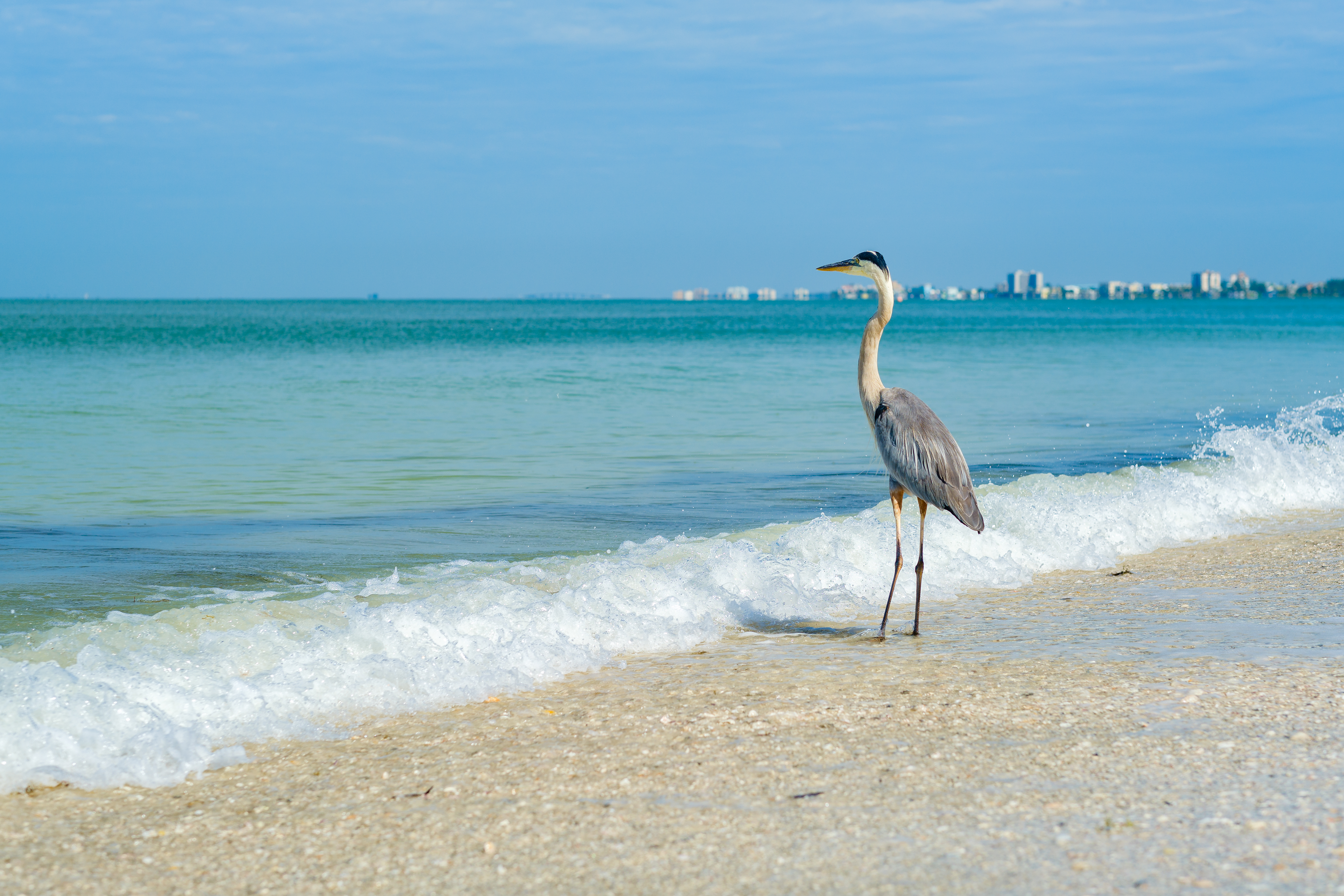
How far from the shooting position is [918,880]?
3.75 metres

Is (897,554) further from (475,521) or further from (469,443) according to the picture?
(469,443)

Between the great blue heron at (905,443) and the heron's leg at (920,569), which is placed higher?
the great blue heron at (905,443)

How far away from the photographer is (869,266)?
7.93 m

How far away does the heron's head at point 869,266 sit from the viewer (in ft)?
25.8

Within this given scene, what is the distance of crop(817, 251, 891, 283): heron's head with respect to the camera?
7.87 meters

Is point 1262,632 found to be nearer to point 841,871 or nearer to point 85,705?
point 841,871

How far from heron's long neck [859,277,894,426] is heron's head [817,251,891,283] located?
0.07ft

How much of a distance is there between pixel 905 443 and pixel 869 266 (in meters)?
1.25

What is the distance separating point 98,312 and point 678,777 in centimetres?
17855

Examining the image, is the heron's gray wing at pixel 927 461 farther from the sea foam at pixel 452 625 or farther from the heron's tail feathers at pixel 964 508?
the sea foam at pixel 452 625

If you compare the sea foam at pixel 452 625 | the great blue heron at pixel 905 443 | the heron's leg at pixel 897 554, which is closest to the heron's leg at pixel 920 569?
the great blue heron at pixel 905 443

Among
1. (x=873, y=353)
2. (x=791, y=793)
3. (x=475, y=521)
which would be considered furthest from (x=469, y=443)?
(x=791, y=793)

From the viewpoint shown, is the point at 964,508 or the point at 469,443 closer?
the point at 964,508

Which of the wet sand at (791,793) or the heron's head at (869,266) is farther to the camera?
the heron's head at (869,266)
